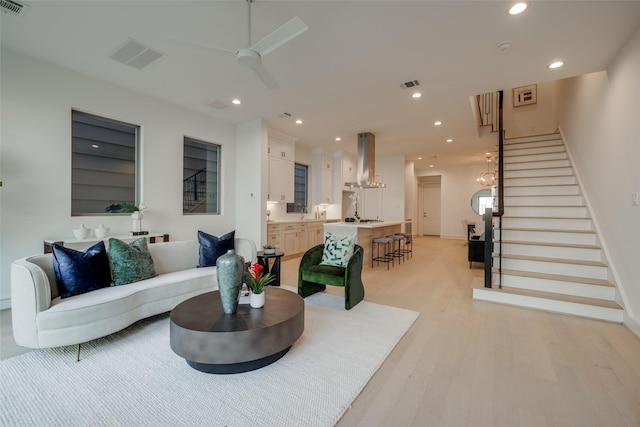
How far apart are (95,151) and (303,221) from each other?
174 inches

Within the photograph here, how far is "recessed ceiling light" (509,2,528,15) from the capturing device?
2408 mm

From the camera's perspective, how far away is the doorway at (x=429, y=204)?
12016mm

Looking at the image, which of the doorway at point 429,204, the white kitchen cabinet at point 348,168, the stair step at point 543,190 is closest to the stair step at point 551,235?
the stair step at point 543,190

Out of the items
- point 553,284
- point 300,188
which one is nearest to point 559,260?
point 553,284

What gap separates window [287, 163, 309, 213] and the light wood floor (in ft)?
16.1

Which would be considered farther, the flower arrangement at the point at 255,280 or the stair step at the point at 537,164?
the stair step at the point at 537,164

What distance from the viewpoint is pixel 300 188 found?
8102mm

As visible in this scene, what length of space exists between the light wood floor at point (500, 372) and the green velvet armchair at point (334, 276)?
60 cm

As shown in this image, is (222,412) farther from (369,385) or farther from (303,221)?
(303,221)

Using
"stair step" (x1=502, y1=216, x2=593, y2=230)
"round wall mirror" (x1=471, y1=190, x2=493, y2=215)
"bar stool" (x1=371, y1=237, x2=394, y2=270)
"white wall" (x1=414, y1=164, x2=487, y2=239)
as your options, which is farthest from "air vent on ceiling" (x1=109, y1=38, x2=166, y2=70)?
"round wall mirror" (x1=471, y1=190, x2=493, y2=215)

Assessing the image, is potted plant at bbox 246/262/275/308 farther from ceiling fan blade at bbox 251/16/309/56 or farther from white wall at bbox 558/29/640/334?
white wall at bbox 558/29/640/334

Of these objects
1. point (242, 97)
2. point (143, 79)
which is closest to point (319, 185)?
point (242, 97)

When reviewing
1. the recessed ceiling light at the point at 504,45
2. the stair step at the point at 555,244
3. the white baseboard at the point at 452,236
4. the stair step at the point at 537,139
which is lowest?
the white baseboard at the point at 452,236

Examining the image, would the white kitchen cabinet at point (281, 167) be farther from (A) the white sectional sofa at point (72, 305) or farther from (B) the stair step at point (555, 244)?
(B) the stair step at point (555, 244)
